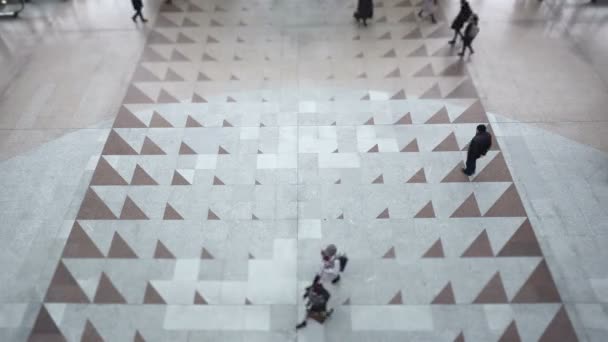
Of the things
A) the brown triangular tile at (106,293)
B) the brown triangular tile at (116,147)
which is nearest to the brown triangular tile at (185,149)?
the brown triangular tile at (116,147)

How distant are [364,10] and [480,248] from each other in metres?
7.46

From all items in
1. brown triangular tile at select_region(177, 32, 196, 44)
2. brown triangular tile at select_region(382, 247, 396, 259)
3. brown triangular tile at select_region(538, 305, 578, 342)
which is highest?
brown triangular tile at select_region(177, 32, 196, 44)

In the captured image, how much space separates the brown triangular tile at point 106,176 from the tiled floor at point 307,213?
0.06 metres

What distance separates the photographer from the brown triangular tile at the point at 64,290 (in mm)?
7180

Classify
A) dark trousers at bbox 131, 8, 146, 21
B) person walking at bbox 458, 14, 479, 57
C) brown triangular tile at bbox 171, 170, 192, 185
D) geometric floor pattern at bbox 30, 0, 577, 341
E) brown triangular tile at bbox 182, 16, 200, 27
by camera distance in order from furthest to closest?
1. brown triangular tile at bbox 182, 16, 200, 27
2. dark trousers at bbox 131, 8, 146, 21
3. person walking at bbox 458, 14, 479, 57
4. brown triangular tile at bbox 171, 170, 192, 185
5. geometric floor pattern at bbox 30, 0, 577, 341

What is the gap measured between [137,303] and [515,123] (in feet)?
27.8

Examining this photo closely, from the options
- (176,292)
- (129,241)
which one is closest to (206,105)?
(129,241)

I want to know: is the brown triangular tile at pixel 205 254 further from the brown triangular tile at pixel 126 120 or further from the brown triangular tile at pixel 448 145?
the brown triangular tile at pixel 448 145

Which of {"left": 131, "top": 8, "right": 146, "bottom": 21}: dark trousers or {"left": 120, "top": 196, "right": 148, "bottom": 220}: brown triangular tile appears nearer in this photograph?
{"left": 120, "top": 196, "right": 148, "bottom": 220}: brown triangular tile

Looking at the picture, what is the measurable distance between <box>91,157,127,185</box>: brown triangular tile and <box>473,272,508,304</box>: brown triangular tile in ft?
22.8

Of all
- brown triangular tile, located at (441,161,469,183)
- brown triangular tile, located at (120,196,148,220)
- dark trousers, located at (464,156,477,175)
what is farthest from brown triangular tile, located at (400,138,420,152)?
brown triangular tile, located at (120,196,148,220)

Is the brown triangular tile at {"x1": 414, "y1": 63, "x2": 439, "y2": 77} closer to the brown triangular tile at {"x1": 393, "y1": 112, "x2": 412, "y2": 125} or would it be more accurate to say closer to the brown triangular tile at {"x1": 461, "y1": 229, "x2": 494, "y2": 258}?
the brown triangular tile at {"x1": 393, "y1": 112, "x2": 412, "y2": 125}

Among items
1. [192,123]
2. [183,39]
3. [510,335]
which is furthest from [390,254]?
[183,39]

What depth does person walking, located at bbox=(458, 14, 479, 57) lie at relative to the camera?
10484 mm
